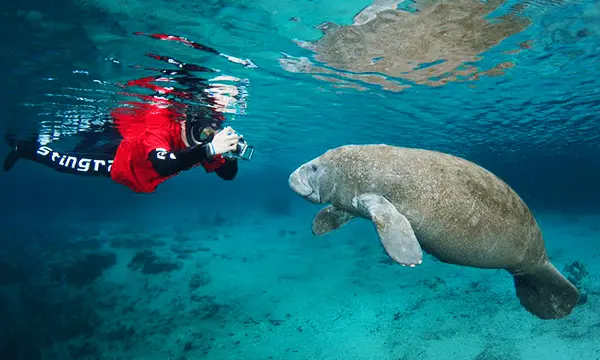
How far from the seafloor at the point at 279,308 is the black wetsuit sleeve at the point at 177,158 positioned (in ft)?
18.0

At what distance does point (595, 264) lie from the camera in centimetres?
1355

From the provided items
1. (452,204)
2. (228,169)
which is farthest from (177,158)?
(452,204)

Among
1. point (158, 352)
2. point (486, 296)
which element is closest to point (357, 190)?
point (158, 352)

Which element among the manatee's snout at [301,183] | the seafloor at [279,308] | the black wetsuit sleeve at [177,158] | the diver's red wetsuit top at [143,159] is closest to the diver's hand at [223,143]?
the black wetsuit sleeve at [177,158]

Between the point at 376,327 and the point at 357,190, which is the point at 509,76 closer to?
the point at 376,327

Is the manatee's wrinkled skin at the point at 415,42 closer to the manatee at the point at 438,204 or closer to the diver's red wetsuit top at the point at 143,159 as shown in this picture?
the diver's red wetsuit top at the point at 143,159

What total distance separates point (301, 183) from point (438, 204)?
1.53 meters

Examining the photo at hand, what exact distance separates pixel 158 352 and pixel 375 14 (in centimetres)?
980

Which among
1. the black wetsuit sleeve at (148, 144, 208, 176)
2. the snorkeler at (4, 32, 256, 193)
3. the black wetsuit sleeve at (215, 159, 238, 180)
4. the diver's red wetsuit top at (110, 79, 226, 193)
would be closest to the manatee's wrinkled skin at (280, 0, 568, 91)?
the snorkeler at (4, 32, 256, 193)

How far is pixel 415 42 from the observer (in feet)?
28.6

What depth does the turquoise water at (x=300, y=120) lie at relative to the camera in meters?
7.28

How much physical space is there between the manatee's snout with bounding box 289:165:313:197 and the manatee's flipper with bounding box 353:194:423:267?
797 millimetres

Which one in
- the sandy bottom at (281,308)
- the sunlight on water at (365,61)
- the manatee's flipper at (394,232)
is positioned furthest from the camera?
the sandy bottom at (281,308)

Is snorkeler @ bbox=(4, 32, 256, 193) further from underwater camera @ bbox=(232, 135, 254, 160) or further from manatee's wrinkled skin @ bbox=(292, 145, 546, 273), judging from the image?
manatee's wrinkled skin @ bbox=(292, 145, 546, 273)
